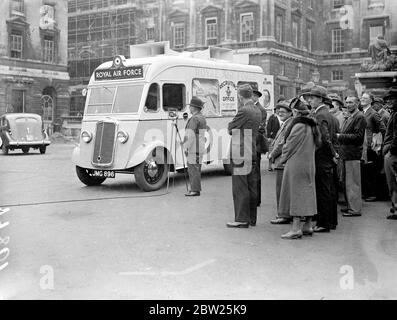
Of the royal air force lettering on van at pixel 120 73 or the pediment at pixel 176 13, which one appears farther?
the pediment at pixel 176 13

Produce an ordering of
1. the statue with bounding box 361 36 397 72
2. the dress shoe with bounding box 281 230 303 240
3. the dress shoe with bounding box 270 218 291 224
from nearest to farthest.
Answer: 1. the dress shoe with bounding box 281 230 303 240
2. the dress shoe with bounding box 270 218 291 224
3. the statue with bounding box 361 36 397 72

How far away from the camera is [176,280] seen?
16.7 ft

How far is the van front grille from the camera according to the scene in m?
11.1

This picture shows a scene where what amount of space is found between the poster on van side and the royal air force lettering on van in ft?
8.71

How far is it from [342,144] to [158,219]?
10.2 feet

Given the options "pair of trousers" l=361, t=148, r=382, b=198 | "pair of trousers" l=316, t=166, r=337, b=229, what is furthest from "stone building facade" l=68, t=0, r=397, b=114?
"pair of trousers" l=316, t=166, r=337, b=229

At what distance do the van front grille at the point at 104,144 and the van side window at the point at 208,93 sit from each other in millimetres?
2362

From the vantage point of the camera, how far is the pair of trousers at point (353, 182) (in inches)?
336

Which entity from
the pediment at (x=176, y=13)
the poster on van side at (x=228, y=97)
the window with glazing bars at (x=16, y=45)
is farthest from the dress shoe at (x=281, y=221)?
the pediment at (x=176, y=13)

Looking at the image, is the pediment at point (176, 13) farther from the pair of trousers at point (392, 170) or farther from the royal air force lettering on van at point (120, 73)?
the pair of trousers at point (392, 170)

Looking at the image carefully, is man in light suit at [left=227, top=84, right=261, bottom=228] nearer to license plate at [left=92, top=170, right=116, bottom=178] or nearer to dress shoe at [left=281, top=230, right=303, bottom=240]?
dress shoe at [left=281, top=230, right=303, bottom=240]

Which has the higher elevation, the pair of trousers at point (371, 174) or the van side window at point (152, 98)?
the van side window at point (152, 98)

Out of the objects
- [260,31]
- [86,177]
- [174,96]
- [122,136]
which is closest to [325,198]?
[122,136]

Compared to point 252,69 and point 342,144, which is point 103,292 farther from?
point 252,69
